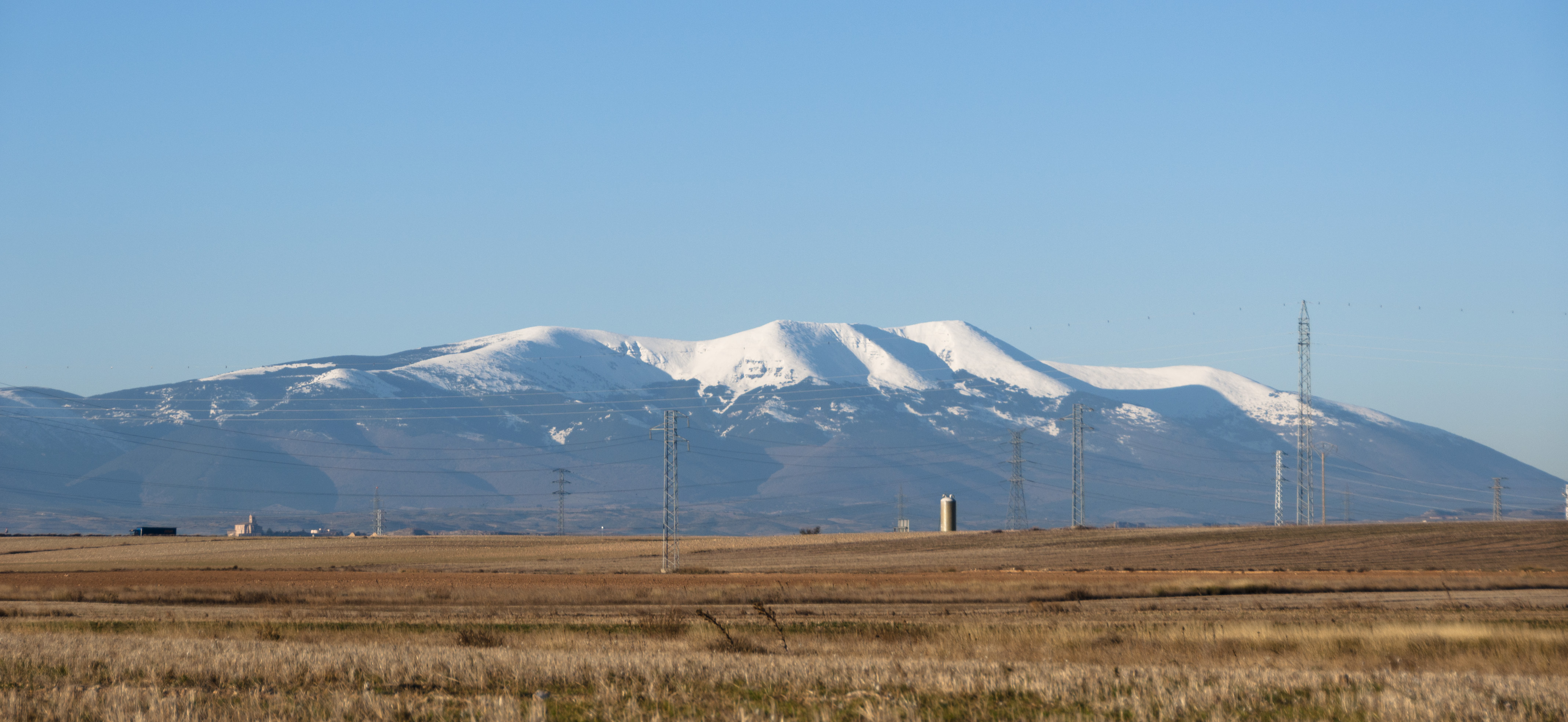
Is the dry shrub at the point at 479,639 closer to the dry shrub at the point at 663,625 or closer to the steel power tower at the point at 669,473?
the dry shrub at the point at 663,625

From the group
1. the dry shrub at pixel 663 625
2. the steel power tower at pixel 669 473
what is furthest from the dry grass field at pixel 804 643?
the steel power tower at pixel 669 473

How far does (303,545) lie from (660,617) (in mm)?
103278

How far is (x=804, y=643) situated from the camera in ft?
116

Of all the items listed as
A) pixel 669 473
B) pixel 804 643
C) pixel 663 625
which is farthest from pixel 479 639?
pixel 669 473

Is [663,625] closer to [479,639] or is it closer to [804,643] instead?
[804,643]

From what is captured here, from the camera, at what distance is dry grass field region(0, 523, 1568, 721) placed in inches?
806

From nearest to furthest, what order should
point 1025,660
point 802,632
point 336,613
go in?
point 1025,660, point 802,632, point 336,613

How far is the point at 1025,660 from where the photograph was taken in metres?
29.2

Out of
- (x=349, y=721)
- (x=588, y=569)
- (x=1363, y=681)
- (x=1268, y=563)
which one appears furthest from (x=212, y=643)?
(x=1268, y=563)

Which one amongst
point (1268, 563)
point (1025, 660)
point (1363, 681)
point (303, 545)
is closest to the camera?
point (1363, 681)

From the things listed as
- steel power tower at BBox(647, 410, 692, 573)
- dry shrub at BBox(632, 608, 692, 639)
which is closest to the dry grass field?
dry shrub at BBox(632, 608, 692, 639)

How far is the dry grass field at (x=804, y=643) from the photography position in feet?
67.2

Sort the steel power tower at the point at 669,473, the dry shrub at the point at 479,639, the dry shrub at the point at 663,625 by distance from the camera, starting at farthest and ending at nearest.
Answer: the steel power tower at the point at 669,473 < the dry shrub at the point at 663,625 < the dry shrub at the point at 479,639

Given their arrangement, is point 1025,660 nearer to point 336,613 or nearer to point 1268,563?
point 336,613
